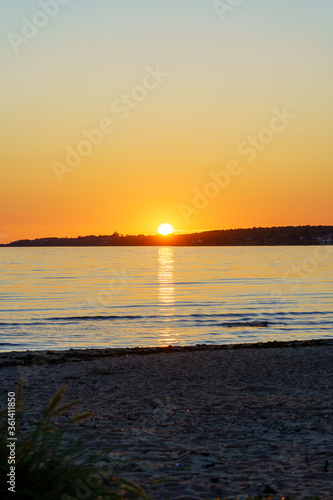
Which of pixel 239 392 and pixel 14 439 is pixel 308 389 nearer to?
pixel 239 392

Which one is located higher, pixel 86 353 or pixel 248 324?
pixel 248 324

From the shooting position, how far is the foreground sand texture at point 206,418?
22.9 feet

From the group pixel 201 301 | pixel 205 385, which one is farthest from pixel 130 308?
pixel 205 385

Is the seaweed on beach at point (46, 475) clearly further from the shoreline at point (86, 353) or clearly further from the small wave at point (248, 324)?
the small wave at point (248, 324)

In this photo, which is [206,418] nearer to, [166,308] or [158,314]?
[158,314]

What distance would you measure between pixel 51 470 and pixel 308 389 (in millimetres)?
9330

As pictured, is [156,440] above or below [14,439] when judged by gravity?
below

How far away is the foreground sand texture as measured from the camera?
6.99m

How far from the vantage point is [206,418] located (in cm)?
1027

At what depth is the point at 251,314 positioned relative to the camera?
38.2 meters

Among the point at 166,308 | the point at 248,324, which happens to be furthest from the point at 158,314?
the point at 248,324

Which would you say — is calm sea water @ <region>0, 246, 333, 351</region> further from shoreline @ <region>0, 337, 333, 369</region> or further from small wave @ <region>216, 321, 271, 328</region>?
shoreline @ <region>0, 337, 333, 369</region>

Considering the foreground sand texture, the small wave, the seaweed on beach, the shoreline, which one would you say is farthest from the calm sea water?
the seaweed on beach

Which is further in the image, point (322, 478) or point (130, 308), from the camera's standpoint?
point (130, 308)
